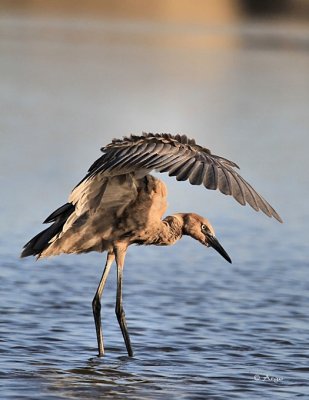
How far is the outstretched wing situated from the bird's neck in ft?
2.45

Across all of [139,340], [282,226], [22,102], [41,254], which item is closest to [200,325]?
[139,340]

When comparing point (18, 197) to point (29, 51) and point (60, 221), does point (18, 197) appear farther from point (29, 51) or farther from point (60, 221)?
point (29, 51)

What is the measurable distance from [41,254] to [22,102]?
1337 centimetres

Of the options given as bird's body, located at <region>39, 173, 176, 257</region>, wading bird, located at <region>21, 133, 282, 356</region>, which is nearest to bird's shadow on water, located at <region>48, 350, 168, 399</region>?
wading bird, located at <region>21, 133, 282, 356</region>

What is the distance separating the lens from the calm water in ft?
24.8

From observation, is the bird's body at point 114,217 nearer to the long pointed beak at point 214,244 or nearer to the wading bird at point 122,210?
the wading bird at point 122,210

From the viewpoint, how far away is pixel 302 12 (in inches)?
1695

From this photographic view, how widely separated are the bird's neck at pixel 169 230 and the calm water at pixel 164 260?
0.66 meters

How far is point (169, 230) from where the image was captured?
8.43m

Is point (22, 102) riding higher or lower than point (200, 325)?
higher
